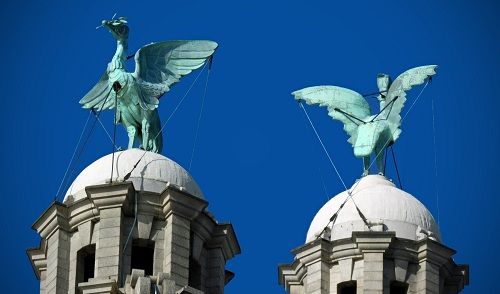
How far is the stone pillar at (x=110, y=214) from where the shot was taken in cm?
10381

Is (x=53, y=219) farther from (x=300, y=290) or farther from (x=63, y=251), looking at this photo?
(x=300, y=290)

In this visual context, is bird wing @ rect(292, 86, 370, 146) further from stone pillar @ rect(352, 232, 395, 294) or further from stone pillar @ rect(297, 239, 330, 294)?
stone pillar @ rect(352, 232, 395, 294)

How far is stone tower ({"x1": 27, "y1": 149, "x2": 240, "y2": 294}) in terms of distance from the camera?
104062 millimetres

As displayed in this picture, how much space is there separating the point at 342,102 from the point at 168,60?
228 inches

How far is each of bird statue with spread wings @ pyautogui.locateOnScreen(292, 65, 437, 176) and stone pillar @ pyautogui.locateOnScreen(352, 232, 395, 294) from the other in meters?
4.47

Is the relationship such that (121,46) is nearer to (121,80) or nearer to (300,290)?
(121,80)

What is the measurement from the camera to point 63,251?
10519 cm

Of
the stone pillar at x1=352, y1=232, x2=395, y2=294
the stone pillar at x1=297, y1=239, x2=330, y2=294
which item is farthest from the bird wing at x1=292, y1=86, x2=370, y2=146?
the stone pillar at x1=352, y1=232, x2=395, y2=294

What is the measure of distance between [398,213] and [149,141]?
8.30 metres

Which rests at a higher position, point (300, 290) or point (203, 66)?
point (203, 66)

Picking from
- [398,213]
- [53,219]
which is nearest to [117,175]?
[53,219]

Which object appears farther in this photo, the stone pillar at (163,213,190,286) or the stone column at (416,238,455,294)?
the stone column at (416,238,455,294)

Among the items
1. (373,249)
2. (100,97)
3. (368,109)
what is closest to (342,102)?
(368,109)

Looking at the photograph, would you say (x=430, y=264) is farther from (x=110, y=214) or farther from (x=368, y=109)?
(x=110, y=214)
